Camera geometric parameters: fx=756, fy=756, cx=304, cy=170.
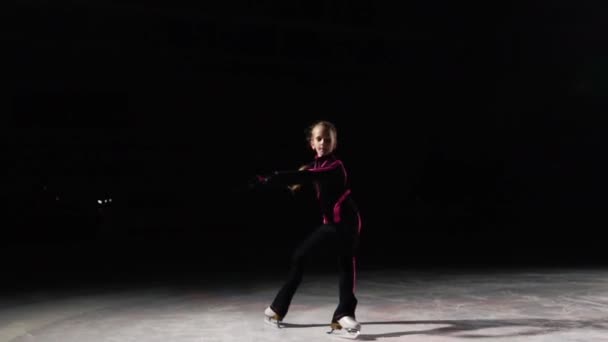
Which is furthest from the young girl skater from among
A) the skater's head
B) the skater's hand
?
the skater's hand

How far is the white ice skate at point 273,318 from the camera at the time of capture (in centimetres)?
695

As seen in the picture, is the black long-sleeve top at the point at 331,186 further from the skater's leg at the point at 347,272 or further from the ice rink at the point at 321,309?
the ice rink at the point at 321,309

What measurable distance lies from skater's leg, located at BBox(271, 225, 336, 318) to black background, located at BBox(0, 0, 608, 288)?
25.5 metres

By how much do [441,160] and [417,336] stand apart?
3070 centimetres

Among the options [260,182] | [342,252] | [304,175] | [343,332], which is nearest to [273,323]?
[343,332]

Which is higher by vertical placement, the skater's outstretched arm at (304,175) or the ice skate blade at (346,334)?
the skater's outstretched arm at (304,175)

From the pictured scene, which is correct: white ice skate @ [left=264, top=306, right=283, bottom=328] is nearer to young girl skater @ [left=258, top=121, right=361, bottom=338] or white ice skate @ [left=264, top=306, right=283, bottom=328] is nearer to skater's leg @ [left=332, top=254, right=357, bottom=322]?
young girl skater @ [left=258, top=121, right=361, bottom=338]

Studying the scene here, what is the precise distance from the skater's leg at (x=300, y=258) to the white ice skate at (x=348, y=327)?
0.50 metres

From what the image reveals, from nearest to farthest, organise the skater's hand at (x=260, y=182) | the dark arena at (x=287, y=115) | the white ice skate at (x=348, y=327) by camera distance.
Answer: the skater's hand at (x=260, y=182)
the white ice skate at (x=348, y=327)
the dark arena at (x=287, y=115)

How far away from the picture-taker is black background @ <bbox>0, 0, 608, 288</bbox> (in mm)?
36000

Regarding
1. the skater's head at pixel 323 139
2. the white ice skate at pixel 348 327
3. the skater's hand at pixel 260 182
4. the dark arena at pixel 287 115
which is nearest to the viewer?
the skater's hand at pixel 260 182

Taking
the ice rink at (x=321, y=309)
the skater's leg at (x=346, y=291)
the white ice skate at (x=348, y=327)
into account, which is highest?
the skater's leg at (x=346, y=291)

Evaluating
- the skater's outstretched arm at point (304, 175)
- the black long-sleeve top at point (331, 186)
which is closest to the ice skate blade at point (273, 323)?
the black long-sleeve top at point (331, 186)

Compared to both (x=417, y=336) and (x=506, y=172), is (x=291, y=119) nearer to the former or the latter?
(x=506, y=172)
